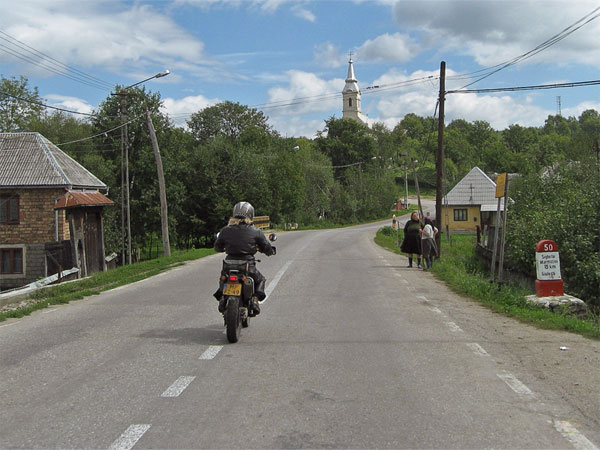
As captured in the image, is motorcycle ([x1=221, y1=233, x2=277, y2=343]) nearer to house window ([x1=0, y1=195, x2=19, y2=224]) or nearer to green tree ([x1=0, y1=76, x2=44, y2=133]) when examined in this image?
house window ([x1=0, y1=195, x2=19, y2=224])

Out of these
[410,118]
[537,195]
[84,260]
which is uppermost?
[410,118]

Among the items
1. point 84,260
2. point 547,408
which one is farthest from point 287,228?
point 547,408

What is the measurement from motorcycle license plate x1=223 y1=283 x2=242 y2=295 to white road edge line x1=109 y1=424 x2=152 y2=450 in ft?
9.49

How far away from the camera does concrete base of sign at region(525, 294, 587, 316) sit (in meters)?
10.4

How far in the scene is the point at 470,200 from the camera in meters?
60.8

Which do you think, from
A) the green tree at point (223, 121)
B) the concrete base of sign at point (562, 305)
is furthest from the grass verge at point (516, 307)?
the green tree at point (223, 121)

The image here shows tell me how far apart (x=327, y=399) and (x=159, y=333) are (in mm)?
3569

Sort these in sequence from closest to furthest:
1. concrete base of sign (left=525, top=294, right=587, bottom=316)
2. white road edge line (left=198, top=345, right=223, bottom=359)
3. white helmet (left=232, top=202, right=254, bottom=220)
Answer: white road edge line (left=198, top=345, right=223, bottom=359)
white helmet (left=232, top=202, right=254, bottom=220)
concrete base of sign (left=525, top=294, right=587, bottom=316)

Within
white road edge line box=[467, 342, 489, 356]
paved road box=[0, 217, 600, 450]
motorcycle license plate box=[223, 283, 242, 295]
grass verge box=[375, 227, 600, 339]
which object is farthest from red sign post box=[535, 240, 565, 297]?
motorcycle license plate box=[223, 283, 242, 295]

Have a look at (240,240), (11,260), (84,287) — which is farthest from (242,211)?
(11,260)

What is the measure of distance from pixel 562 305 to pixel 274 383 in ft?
22.7

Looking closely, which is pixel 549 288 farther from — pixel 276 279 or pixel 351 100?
pixel 351 100

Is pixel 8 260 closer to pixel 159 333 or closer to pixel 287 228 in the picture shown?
pixel 159 333

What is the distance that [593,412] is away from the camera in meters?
4.80
